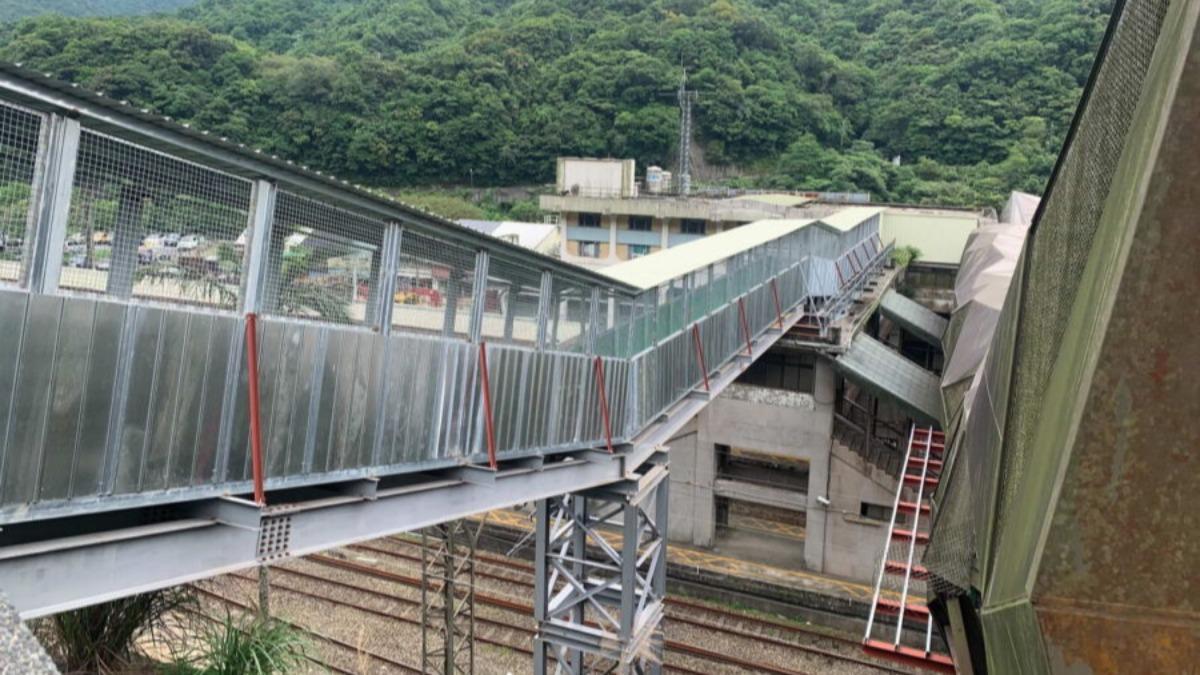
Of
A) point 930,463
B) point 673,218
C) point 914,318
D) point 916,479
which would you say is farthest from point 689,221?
point 916,479

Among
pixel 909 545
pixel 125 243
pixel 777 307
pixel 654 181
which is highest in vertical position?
pixel 654 181

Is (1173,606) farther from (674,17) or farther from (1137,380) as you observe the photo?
(674,17)

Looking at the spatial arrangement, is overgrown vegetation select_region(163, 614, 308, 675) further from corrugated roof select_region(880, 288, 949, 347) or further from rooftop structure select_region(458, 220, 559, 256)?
rooftop structure select_region(458, 220, 559, 256)

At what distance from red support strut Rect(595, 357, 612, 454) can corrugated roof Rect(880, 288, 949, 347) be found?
15.6m

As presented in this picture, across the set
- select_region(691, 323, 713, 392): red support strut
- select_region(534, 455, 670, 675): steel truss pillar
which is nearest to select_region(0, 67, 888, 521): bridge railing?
select_region(534, 455, 670, 675): steel truss pillar

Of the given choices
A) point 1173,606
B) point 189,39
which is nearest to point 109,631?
point 1173,606

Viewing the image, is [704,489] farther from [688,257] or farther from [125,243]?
[125,243]

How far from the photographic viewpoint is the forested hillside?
8688 cm

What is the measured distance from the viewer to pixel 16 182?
318 centimetres

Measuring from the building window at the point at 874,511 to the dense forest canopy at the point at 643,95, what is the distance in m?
31.5

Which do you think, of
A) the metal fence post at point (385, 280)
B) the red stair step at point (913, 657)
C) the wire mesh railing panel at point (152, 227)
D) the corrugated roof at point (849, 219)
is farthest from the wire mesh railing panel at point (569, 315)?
the corrugated roof at point (849, 219)

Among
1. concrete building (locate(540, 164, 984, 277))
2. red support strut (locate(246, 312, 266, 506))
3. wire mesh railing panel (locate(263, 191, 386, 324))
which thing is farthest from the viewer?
concrete building (locate(540, 164, 984, 277))

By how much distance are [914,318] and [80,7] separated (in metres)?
109

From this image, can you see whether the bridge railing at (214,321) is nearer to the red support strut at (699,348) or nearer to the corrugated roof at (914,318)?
the red support strut at (699,348)
